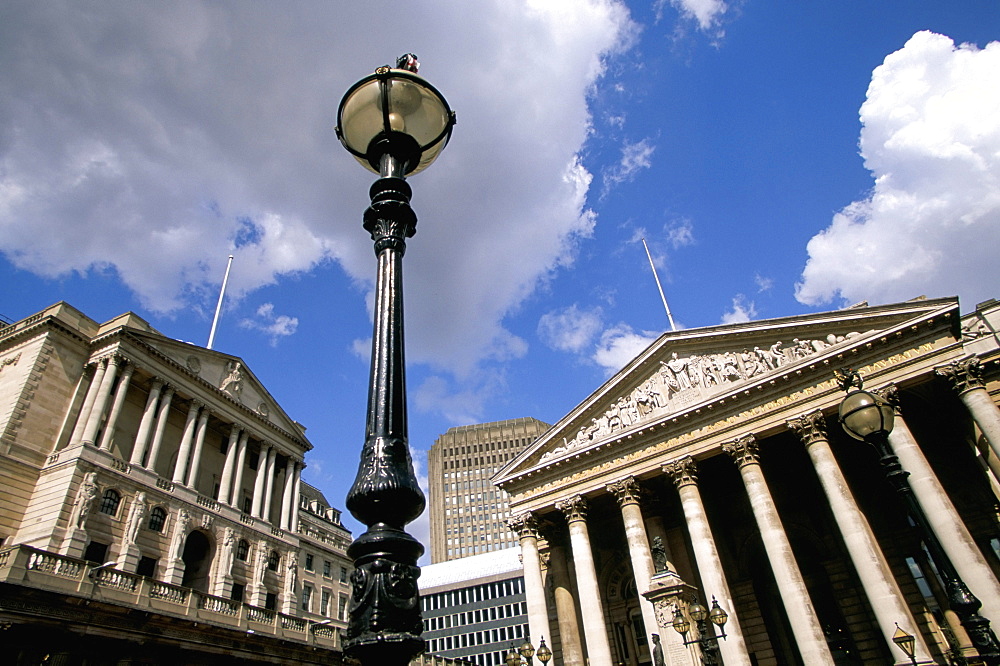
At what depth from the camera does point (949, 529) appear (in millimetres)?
20953

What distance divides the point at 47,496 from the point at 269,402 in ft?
54.9

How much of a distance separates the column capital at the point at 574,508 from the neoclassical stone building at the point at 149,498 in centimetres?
1428

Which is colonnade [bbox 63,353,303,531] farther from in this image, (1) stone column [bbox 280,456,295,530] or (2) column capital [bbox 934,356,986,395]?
(2) column capital [bbox 934,356,986,395]

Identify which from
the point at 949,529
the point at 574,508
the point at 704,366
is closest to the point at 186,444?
the point at 574,508

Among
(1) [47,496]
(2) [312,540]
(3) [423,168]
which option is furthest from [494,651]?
(3) [423,168]

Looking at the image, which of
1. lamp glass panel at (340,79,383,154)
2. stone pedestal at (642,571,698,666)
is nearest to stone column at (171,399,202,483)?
stone pedestal at (642,571,698,666)

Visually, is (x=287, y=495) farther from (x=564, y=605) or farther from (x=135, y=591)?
(x=564, y=605)

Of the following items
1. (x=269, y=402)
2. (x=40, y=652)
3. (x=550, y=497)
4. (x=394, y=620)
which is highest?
(x=269, y=402)

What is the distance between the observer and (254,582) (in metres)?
34.0

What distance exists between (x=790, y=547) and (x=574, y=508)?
34.3 ft

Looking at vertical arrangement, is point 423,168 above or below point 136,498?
below

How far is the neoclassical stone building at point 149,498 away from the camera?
2150 cm

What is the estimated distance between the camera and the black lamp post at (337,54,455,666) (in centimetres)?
348

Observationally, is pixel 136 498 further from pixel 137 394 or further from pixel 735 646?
pixel 735 646
